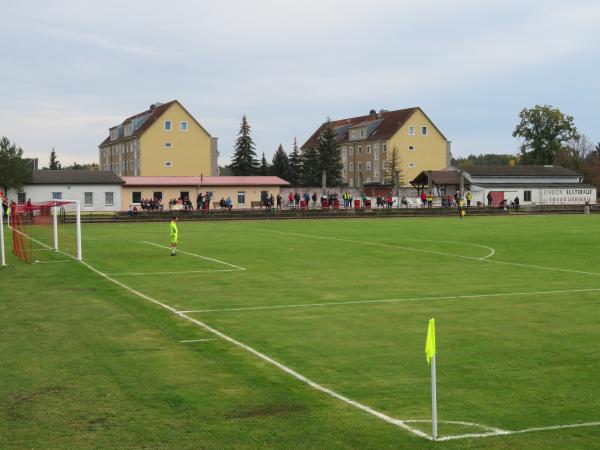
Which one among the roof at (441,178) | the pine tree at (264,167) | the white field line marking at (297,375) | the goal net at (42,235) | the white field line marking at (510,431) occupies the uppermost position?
the pine tree at (264,167)

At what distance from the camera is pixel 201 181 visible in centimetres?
9219

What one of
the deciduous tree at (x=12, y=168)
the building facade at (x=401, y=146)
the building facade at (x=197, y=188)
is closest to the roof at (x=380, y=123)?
the building facade at (x=401, y=146)

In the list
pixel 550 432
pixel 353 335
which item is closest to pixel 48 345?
pixel 353 335

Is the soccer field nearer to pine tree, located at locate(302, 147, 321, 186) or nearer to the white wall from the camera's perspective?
the white wall

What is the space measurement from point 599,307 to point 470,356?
6941 mm

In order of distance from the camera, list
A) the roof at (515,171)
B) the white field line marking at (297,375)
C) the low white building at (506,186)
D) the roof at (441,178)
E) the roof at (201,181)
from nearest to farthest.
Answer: the white field line marking at (297,375)
the roof at (201,181)
the roof at (441,178)
the low white building at (506,186)
the roof at (515,171)

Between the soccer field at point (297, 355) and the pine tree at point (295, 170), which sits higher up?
the pine tree at point (295, 170)

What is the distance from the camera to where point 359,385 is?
37.7 ft

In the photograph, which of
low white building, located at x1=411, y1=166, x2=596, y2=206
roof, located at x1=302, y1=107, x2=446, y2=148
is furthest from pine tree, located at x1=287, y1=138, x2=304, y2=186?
low white building, located at x1=411, y1=166, x2=596, y2=206

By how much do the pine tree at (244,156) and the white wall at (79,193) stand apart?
35244 millimetres

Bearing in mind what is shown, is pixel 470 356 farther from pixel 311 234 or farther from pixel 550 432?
pixel 311 234

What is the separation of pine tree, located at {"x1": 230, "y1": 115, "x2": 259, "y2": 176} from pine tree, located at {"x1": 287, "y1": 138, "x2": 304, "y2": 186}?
6.84m

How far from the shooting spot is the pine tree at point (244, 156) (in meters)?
120

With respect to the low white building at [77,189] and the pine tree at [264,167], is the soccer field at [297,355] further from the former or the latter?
the pine tree at [264,167]
